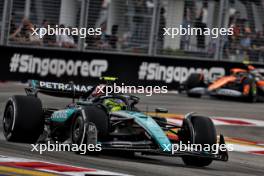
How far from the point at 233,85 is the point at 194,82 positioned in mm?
1074

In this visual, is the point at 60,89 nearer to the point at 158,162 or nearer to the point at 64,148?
the point at 64,148

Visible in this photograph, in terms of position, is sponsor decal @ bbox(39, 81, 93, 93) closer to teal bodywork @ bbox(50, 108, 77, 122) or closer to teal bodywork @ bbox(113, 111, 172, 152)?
teal bodywork @ bbox(50, 108, 77, 122)

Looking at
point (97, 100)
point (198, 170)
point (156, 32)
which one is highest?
point (156, 32)

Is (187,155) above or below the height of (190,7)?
below

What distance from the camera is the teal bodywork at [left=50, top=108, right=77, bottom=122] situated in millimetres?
10372

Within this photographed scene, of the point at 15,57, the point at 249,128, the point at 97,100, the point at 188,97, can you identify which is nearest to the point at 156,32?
the point at 188,97

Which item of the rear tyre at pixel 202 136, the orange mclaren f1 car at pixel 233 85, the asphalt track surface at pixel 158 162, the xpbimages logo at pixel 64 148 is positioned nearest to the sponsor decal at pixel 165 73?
the orange mclaren f1 car at pixel 233 85

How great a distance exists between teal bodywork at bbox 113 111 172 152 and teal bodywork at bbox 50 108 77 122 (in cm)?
74

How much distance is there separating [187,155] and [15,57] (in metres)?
13.2

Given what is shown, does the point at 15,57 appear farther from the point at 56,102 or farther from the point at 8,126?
the point at 8,126

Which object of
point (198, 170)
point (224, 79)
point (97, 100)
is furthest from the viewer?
point (224, 79)

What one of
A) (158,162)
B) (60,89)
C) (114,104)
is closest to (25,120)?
(60,89)

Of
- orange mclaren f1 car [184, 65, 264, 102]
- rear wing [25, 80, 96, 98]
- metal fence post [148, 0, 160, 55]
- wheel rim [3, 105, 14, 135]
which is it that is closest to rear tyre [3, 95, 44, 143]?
wheel rim [3, 105, 14, 135]

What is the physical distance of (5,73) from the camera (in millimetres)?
21922
